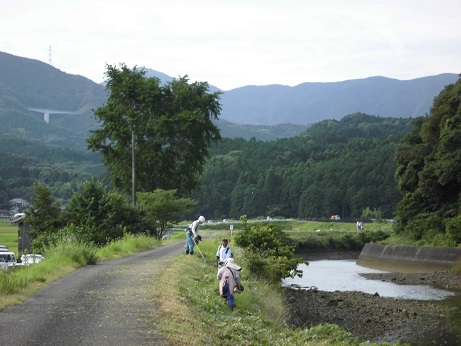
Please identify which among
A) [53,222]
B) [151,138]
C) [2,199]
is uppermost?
[151,138]

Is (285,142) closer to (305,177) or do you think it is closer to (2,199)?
(305,177)

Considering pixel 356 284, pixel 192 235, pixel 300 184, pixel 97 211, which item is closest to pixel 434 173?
pixel 356 284

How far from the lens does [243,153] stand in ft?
557

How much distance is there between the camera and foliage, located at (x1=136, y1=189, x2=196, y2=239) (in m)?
50.8

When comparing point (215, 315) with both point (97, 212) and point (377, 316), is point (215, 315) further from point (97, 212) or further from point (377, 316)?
point (97, 212)

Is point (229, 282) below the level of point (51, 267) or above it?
above

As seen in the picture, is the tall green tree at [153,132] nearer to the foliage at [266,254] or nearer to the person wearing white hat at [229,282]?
the foliage at [266,254]

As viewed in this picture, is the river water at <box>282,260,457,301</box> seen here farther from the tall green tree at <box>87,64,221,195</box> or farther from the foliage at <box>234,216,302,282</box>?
the tall green tree at <box>87,64,221,195</box>

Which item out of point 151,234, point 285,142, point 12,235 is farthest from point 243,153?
point 151,234

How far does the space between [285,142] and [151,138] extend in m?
128

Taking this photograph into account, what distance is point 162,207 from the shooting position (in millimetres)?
50875

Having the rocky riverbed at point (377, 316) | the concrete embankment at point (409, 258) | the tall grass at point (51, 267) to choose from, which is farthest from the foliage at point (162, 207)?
the concrete embankment at point (409, 258)

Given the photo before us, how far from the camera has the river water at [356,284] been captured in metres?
41.7

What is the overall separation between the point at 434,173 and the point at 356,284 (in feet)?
49.0
